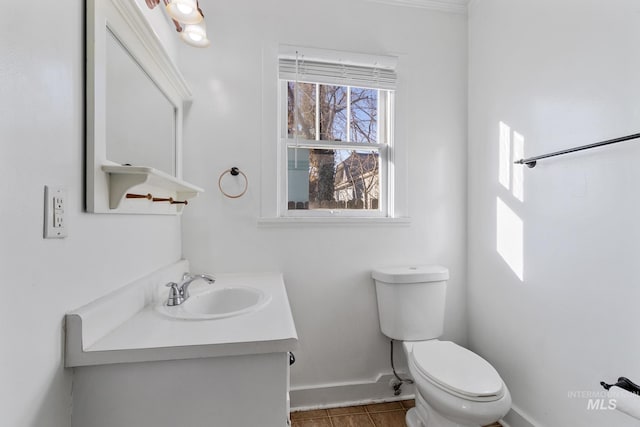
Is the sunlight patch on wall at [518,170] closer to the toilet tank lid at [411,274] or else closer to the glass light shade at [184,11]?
the toilet tank lid at [411,274]

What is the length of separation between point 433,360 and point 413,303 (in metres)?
0.33

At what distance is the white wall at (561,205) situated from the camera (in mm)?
1109

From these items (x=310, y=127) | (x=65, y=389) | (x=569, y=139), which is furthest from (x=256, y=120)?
(x=569, y=139)

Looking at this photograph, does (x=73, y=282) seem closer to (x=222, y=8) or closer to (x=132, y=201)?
(x=132, y=201)

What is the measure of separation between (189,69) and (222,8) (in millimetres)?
386

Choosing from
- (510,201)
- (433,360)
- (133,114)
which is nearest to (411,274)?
(433,360)

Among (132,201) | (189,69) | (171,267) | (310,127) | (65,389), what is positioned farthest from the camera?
(310,127)

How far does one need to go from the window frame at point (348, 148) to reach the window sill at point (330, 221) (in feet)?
0.15

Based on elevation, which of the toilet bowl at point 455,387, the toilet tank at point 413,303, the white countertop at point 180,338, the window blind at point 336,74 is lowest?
the toilet bowl at point 455,387

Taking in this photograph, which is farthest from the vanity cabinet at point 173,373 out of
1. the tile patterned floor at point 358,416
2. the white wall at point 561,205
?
the white wall at point 561,205

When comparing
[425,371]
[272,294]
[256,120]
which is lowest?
[425,371]

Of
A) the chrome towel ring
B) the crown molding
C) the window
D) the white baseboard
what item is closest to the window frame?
the window

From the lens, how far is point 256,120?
171 centimetres

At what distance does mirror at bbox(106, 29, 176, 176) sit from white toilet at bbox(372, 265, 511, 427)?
128 centimetres
